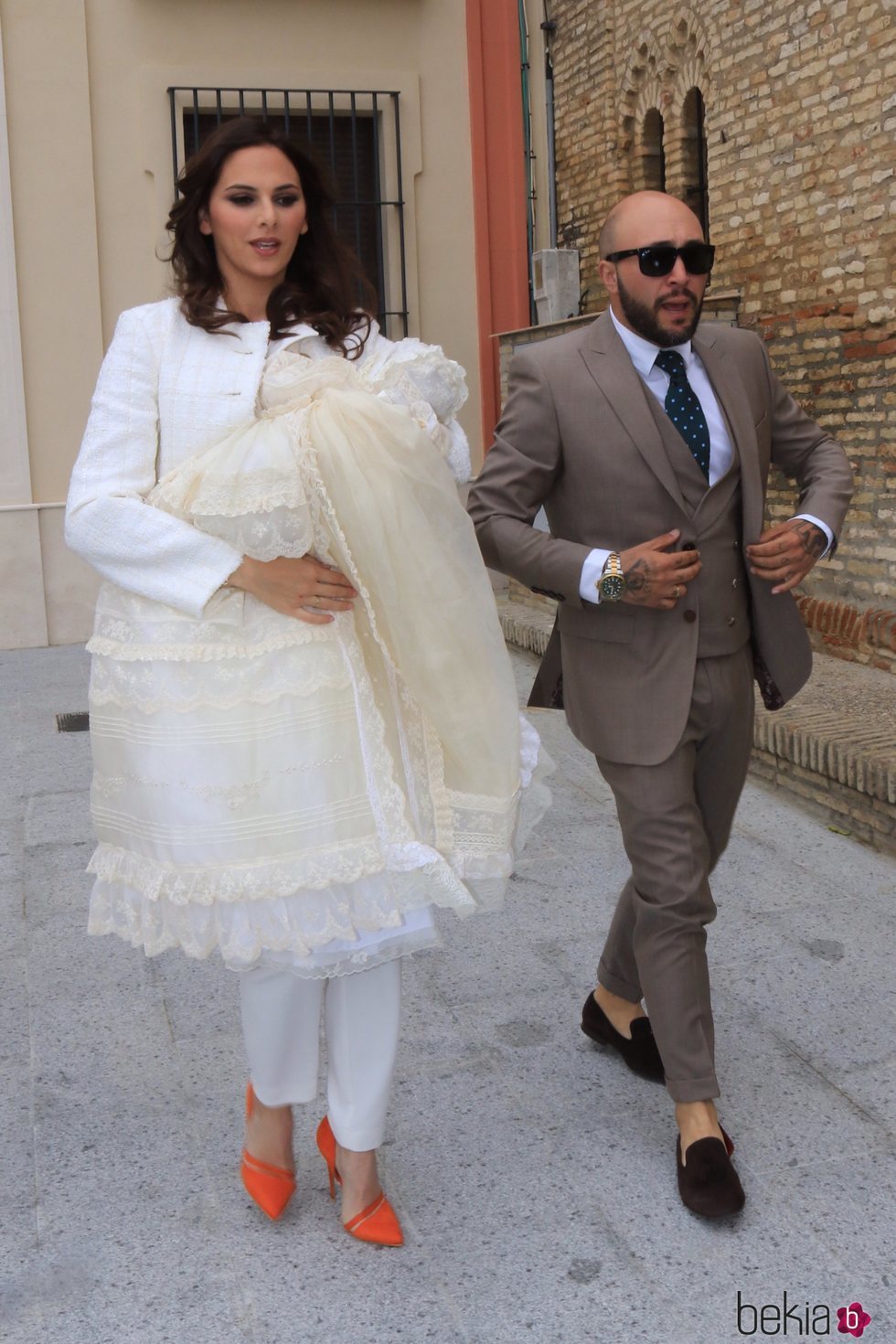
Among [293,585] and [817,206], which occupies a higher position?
[817,206]

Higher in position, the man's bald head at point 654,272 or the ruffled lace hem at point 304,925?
the man's bald head at point 654,272

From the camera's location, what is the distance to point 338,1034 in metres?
2.59

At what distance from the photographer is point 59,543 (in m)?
10.3

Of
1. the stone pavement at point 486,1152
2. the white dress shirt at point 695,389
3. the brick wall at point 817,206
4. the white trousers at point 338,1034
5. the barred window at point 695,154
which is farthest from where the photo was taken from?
the barred window at point 695,154

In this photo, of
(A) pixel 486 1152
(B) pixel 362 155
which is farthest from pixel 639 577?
(B) pixel 362 155

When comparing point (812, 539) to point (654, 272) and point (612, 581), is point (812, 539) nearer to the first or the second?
point (612, 581)

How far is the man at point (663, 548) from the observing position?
2.82 m

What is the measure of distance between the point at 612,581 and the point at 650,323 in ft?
1.83

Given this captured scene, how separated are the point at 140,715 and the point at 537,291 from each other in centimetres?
Result: 901

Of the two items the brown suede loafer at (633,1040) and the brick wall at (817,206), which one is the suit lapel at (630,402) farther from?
the brick wall at (817,206)

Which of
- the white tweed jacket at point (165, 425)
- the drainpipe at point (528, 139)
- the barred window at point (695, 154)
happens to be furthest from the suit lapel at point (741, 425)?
the drainpipe at point (528, 139)

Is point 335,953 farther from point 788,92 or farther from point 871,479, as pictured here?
point 788,92

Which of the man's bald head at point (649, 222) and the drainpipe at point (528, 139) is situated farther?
the drainpipe at point (528, 139)

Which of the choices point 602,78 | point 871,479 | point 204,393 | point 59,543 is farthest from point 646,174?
point 204,393
